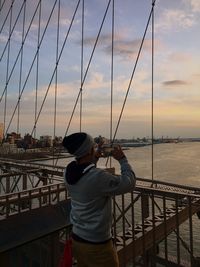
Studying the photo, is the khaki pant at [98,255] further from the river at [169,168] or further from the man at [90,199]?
the river at [169,168]

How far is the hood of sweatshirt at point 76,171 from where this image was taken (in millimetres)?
1948

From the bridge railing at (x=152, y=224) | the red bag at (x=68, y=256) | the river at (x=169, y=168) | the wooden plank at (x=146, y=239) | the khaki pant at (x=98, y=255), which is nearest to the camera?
the khaki pant at (x=98, y=255)

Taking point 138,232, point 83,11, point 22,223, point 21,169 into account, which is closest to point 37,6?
point 83,11

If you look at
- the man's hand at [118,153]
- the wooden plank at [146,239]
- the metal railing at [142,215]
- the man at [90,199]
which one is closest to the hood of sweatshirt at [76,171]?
the man at [90,199]

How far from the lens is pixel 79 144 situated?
197cm

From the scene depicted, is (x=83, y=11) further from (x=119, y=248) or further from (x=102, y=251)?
(x=102, y=251)

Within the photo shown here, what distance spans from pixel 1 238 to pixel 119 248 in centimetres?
213

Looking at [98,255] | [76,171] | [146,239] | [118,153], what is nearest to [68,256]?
[98,255]

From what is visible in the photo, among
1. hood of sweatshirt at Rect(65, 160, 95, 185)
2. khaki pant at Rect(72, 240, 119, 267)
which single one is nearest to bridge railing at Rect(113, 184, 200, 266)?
khaki pant at Rect(72, 240, 119, 267)

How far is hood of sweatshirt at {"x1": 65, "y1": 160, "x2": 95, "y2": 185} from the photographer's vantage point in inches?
76.7

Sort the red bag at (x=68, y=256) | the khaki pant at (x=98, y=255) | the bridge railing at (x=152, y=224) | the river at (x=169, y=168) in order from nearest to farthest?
the khaki pant at (x=98, y=255), the red bag at (x=68, y=256), the bridge railing at (x=152, y=224), the river at (x=169, y=168)

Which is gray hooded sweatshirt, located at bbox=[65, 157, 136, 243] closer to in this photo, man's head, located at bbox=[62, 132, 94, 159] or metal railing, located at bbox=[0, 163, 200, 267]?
man's head, located at bbox=[62, 132, 94, 159]

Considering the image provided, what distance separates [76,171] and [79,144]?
17cm

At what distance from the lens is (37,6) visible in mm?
12648
